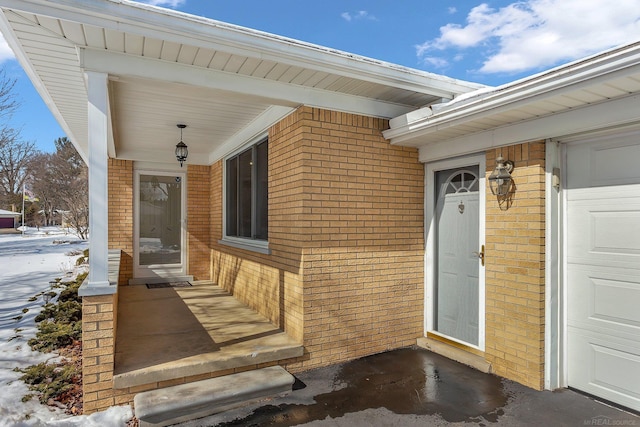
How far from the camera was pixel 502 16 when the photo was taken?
338 inches

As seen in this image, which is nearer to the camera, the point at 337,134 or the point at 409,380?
the point at 409,380

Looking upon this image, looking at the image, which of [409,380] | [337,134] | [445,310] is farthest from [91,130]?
[445,310]

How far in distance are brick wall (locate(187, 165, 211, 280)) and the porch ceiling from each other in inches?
117

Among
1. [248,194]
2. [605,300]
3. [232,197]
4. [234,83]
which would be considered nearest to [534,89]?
[605,300]

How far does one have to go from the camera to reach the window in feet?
17.7

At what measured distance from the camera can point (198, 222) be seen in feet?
27.0

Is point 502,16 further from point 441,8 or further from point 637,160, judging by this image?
point 637,160

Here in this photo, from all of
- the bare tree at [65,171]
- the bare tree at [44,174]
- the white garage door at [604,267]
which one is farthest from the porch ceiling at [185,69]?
the bare tree at [44,174]

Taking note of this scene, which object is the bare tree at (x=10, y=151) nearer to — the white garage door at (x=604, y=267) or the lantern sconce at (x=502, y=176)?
the lantern sconce at (x=502, y=176)

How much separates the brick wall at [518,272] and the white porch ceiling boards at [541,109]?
0.22 meters

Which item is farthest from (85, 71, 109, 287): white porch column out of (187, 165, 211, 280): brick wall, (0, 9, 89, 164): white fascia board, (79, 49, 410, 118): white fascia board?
(187, 165, 211, 280): brick wall

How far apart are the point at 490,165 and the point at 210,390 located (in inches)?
134

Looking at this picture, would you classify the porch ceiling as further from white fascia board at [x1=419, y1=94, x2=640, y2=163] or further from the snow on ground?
the snow on ground

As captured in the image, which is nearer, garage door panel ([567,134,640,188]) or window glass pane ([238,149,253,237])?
garage door panel ([567,134,640,188])
